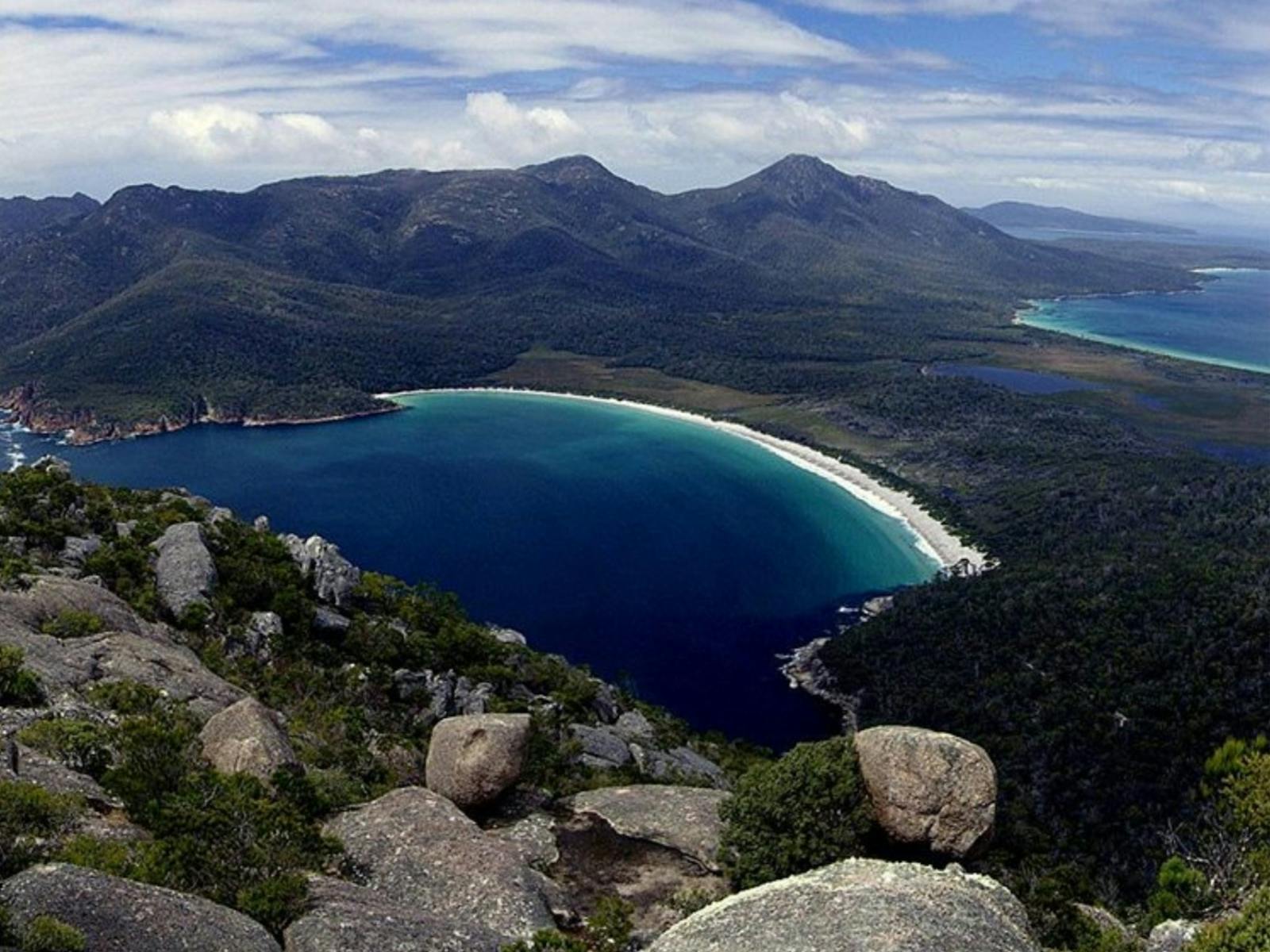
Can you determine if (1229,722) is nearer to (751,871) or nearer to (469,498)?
(751,871)

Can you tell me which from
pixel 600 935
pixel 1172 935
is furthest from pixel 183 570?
pixel 1172 935

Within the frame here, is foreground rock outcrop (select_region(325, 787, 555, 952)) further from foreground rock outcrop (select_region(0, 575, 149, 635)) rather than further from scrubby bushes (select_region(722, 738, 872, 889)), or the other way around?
foreground rock outcrop (select_region(0, 575, 149, 635))

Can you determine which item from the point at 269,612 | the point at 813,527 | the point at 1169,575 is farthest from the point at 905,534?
the point at 269,612

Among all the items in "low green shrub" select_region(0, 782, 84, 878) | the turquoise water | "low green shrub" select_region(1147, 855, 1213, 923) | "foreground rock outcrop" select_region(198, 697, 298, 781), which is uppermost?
"low green shrub" select_region(0, 782, 84, 878)

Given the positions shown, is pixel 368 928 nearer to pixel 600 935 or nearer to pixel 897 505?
pixel 600 935

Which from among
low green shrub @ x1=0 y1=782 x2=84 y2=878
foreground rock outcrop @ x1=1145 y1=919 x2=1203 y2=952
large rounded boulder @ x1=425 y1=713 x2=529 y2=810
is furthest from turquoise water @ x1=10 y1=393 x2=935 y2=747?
low green shrub @ x1=0 y1=782 x2=84 y2=878

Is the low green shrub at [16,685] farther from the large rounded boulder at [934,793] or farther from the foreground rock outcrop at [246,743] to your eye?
the large rounded boulder at [934,793]
